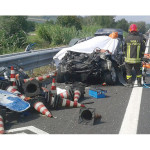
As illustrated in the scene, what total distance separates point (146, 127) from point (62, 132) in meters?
1.57

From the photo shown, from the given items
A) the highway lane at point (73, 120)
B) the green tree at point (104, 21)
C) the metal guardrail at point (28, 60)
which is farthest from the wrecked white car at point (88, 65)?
the green tree at point (104, 21)

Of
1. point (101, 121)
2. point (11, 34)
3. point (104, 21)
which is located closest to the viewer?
point (101, 121)

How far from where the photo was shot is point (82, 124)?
5.34 meters

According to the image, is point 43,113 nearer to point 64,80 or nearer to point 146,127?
point 146,127

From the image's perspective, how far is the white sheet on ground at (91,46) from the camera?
31.9ft

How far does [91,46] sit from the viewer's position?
395 inches

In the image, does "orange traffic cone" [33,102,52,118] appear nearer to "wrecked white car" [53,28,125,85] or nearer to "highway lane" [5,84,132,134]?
"highway lane" [5,84,132,134]

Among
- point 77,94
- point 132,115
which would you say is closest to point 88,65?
point 77,94

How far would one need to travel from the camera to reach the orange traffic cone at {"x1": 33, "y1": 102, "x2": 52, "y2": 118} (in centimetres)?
579

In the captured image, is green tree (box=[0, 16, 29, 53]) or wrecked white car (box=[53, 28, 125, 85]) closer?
wrecked white car (box=[53, 28, 125, 85])

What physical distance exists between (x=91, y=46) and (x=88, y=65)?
50.1 inches

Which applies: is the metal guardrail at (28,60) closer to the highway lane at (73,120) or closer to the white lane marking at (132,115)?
the highway lane at (73,120)

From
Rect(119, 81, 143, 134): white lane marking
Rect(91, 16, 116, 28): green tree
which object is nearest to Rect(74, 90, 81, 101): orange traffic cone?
Rect(119, 81, 143, 134): white lane marking

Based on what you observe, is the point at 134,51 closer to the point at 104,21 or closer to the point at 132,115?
the point at 132,115
